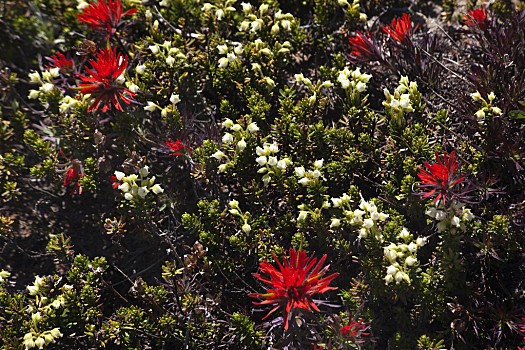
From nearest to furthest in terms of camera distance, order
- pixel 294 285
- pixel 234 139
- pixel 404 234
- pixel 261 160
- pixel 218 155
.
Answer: pixel 294 285
pixel 404 234
pixel 261 160
pixel 218 155
pixel 234 139

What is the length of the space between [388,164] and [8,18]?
359 centimetres

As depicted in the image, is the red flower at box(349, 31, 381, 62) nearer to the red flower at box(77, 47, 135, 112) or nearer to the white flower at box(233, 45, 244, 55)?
the white flower at box(233, 45, 244, 55)

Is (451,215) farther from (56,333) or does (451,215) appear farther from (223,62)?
(56,333)

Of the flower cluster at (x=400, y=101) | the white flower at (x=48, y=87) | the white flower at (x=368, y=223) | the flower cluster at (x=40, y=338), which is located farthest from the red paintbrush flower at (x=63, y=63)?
the white flower at (x=368, y=223)

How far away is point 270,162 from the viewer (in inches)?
114

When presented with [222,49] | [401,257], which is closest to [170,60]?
[222,49]

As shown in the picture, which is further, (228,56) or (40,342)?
(228,56)

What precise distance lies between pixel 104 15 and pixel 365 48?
1.84 meters

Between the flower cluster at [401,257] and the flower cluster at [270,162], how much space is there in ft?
2.64

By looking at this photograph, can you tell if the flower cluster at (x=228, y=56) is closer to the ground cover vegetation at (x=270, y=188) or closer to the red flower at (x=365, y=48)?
the ground cover vegetation at (x=270, y=188)

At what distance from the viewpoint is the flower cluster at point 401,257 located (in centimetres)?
252

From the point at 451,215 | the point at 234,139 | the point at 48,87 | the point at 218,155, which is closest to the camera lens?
the point at 451,215

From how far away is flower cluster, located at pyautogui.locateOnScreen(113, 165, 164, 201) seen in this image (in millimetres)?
2936

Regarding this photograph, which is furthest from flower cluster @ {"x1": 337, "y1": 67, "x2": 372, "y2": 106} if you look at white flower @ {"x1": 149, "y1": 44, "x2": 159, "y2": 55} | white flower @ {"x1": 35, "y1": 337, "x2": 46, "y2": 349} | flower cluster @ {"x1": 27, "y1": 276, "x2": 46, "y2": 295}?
white flower @ {"x1": 35, "y1": 337, "x2": 46, "y2": 349}
